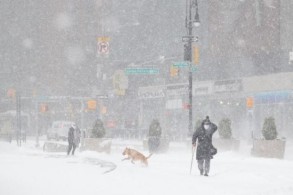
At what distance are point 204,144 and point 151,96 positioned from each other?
44.8m

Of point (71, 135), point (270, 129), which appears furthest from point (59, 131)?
point (270, 129)

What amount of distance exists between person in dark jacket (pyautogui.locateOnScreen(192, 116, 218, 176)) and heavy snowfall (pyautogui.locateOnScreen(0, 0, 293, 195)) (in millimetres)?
31

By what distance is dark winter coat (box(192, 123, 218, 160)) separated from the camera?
53.1 feet

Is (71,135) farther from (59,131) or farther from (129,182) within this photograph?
(59,131)

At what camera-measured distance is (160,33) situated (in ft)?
228

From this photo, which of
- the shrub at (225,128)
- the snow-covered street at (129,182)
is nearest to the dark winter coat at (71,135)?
the shrub at (225,128)

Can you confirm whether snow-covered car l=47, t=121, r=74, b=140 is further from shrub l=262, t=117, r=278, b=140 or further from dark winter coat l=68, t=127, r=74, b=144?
shrub l=262, t=117, r=278, b=140

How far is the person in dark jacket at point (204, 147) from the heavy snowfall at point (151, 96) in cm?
3

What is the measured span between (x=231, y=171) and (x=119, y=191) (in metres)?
5.47

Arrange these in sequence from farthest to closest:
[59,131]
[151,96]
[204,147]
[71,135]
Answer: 1. [151,96]
2. [59,131]
3. [71,135]
4. [204,147]

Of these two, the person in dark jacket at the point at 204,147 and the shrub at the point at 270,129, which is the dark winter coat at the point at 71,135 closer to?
the shrub at the point at 270,129

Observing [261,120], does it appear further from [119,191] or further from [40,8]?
[40,8]

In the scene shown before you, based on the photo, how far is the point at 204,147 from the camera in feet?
53.3

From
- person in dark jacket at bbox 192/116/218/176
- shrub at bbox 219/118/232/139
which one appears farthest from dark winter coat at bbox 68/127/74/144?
person in dark jacket at bbox 192/116/218/176
